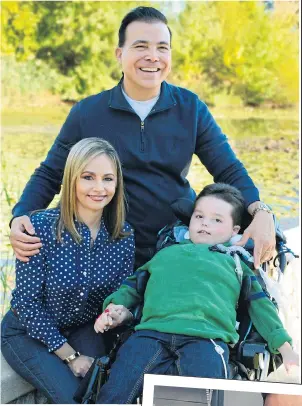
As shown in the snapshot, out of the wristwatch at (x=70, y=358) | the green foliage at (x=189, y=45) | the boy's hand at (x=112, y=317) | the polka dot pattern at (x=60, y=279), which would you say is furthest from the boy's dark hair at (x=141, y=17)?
the green foliage at (x=189, y=45)

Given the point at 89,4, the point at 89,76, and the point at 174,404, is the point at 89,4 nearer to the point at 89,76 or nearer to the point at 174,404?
the point at 89,76

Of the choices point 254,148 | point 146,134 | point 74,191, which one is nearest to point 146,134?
point 146,134

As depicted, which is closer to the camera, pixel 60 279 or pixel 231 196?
pixel 60 279

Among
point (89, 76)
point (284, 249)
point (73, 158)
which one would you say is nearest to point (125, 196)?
point (73, 158)

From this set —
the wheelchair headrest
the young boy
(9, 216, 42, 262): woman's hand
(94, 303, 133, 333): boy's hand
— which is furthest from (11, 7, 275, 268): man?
(94, 303, 133, 333): boy's hand

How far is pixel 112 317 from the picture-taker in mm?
2371

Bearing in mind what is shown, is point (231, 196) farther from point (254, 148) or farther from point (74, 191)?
point (254, 148)

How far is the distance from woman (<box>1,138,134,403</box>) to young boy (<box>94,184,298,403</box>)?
5.7 inches

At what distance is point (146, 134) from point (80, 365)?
95cm

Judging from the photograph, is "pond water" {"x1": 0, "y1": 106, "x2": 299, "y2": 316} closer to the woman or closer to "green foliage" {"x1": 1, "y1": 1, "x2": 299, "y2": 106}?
"green foliage" {"x1": 1, "y1": 1, "x2": 299, "y2": 106}

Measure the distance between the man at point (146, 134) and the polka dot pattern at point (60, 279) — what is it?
283 millimetres

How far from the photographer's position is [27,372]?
2531mm

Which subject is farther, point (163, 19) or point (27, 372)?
point (163, 19)

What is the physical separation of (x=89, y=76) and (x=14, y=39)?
0.65 m
